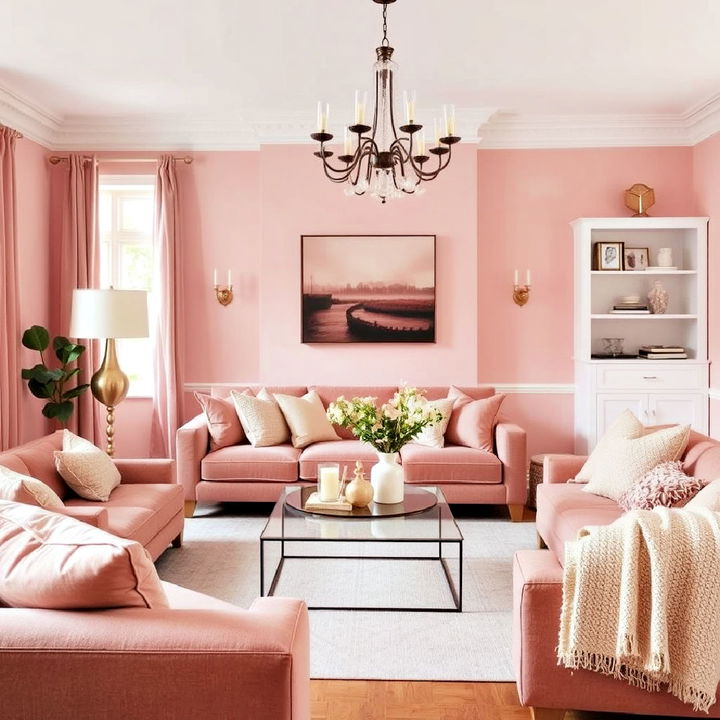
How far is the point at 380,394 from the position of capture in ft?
18.6

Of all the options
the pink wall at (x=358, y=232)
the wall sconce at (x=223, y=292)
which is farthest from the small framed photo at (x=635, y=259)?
the wall sconce at (x=223, y=292)

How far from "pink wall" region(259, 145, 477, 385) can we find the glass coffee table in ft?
6.03

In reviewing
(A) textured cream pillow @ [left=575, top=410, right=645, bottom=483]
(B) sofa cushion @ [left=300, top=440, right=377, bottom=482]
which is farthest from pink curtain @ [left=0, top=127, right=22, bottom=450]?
(A) textured cream pillow @ [left=575, top=410, right=645, bottom=483]

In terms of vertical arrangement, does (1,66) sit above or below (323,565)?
above

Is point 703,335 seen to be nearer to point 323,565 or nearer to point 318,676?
point 323,565

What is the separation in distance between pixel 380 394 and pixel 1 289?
2.71 m

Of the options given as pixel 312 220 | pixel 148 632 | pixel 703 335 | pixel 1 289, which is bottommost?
pixel 148 632

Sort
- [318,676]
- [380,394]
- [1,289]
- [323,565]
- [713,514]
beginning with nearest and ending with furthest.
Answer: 1. [713,514]
2. [318,676]
3. [323,565]
4. [1,289]
5. [380,394]

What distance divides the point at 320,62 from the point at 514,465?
2819 mm

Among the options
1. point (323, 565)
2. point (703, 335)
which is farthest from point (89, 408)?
point (703, 335)

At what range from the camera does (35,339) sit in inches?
213

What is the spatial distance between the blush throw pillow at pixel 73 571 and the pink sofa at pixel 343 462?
309 cm

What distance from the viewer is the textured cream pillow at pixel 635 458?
3656mm

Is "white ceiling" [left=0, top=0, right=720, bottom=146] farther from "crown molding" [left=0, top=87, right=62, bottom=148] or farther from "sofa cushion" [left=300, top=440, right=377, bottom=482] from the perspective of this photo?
"sofa cushion" [left=300, top=440, right=377, bottom=482]
